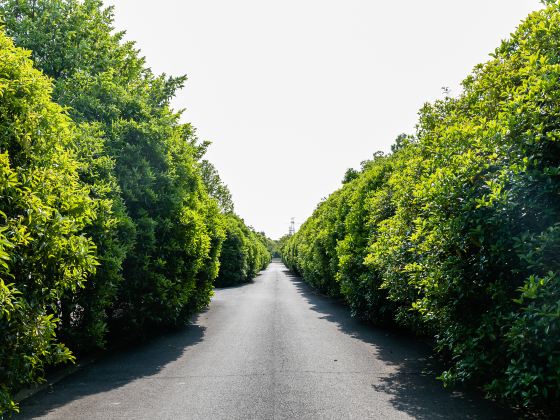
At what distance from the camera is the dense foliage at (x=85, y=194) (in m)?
4.04

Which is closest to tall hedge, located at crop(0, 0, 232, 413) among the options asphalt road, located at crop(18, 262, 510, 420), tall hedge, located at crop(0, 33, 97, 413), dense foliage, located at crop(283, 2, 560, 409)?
tall hedge, located at crop(0, 33, 97, 413)

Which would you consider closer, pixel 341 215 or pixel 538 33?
pixel 538 33

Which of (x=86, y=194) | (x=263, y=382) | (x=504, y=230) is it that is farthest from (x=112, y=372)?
(x=504, y=230)

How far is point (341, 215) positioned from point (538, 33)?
37.7 feet

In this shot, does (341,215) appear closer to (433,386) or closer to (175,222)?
(175,222)

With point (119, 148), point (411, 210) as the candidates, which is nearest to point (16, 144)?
point (119, 148)

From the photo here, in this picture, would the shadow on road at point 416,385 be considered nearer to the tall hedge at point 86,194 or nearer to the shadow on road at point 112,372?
the shadow on road at point 112,372

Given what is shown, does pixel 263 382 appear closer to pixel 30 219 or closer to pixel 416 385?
pixel 416 385

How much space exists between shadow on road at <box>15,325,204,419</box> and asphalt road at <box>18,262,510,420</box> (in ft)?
0.05

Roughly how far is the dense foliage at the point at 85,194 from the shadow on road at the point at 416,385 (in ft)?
14.7

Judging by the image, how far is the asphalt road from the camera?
17.2 feet

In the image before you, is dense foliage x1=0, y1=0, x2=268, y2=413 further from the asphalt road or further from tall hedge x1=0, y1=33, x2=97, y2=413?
the asphalt road

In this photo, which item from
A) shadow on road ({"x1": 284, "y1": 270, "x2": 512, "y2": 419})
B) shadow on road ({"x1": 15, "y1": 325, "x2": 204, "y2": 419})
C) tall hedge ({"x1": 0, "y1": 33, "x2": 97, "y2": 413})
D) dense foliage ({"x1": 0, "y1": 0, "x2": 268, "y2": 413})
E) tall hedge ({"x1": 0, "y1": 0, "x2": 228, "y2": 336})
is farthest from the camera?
tall hedge ({"x1": 0, "y1": 0, "x2": 228, "y2": 336})

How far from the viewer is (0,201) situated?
3.72 meters
